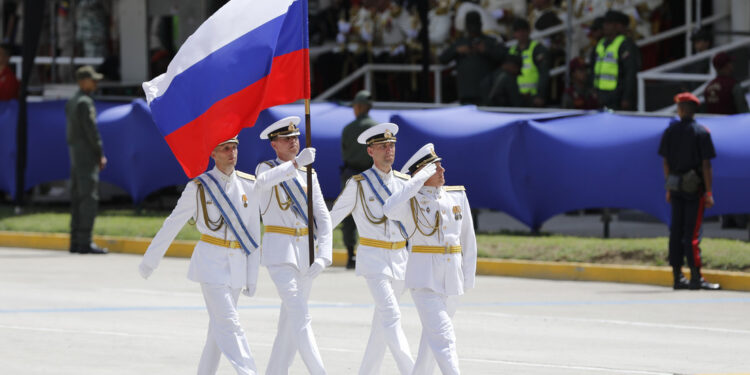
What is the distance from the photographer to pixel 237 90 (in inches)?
364

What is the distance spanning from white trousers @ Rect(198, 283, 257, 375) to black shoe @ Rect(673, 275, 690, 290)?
693 cm

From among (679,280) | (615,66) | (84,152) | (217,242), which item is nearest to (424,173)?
(217,242)

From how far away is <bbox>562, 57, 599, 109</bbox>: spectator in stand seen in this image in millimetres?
19453

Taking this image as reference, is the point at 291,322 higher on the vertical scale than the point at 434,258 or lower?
lower

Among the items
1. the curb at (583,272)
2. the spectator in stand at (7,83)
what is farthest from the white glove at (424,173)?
the spectator in stand at (7,83)

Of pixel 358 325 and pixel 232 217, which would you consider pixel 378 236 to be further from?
pixel 358 325

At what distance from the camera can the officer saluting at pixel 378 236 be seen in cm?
902

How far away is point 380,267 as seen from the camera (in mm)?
9156

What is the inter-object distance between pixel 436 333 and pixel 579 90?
38.3 feet

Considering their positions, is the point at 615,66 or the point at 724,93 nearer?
the point at 724,93

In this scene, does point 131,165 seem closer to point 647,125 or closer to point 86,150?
point 86,150

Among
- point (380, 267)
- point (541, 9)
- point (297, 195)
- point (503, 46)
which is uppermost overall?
point (541, 9)

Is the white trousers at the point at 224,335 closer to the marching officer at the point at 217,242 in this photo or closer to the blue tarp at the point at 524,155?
the marching officer at the point at 217,242

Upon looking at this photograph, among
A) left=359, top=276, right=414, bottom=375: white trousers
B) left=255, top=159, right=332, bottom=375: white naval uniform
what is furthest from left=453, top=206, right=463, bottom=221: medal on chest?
left=255, top=159, right=332, bottom=375: white naval uniform
